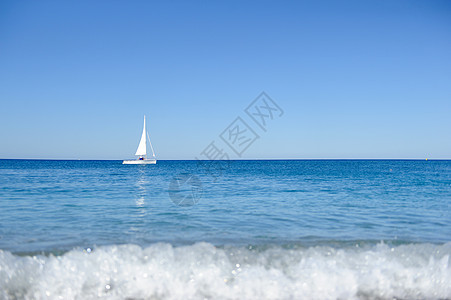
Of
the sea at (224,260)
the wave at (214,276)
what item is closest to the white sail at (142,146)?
the sea at (224,260)

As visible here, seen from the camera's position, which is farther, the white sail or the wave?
the white sail

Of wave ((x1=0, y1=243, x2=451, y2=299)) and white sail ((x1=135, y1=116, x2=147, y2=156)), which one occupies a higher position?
white sail ((x1=135, y1=116, x2=147, y2=156))

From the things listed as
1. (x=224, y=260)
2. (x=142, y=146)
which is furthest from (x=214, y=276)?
(x=142, y=146)

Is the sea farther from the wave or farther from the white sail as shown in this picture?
the white sail

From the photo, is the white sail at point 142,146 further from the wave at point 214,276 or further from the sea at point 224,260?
the wave at point 214,276

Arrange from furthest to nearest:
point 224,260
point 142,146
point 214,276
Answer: point 142,146 → point 224,260 → point 214,276

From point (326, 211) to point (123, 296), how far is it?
9561 millimetres

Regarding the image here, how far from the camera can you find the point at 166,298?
5.09 m

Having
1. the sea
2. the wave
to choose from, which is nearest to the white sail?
the sea

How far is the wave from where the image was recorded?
203 inches

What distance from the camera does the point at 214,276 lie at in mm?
5445

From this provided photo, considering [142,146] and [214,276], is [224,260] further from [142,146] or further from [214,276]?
[142,146]

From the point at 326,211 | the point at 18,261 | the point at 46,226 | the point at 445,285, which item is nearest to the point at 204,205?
the point at 326,211

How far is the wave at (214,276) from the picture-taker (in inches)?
203
